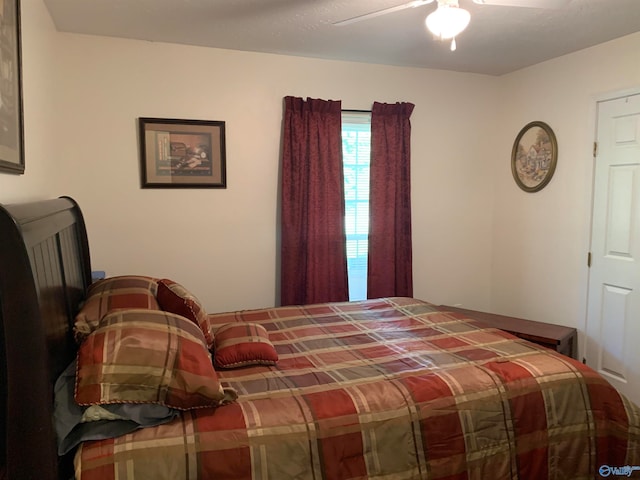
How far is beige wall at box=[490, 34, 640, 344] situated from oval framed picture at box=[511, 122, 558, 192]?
0.05 m

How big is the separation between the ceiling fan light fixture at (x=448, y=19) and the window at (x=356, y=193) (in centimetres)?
182

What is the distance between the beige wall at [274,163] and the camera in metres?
3.14

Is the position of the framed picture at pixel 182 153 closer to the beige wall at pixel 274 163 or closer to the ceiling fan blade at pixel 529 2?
the beige wall at pixel 274 163

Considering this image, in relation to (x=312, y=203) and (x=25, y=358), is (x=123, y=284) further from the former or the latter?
(x=312, y=203)

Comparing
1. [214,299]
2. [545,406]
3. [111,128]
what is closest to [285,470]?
[545,406]

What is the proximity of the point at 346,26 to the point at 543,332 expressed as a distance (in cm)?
253

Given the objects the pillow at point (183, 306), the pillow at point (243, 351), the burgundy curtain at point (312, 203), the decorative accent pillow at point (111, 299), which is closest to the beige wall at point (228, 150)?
the burgundy curtain at point (312, 203)

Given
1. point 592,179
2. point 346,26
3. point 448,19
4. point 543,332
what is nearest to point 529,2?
point 448,19

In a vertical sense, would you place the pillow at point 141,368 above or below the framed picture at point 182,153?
below

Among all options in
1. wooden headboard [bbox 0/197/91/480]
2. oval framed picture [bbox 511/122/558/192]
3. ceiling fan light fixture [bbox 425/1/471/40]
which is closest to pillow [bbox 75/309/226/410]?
wooden headboard [bbox 0/197/91/480]

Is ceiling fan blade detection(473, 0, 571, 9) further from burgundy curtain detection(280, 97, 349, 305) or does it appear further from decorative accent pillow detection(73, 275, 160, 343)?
decorative accent pillow detection(73, 275, 160, 343)

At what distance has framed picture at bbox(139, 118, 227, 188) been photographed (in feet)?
10.7

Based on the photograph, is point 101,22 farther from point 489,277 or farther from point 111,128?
point 489,277

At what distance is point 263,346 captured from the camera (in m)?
2.04
